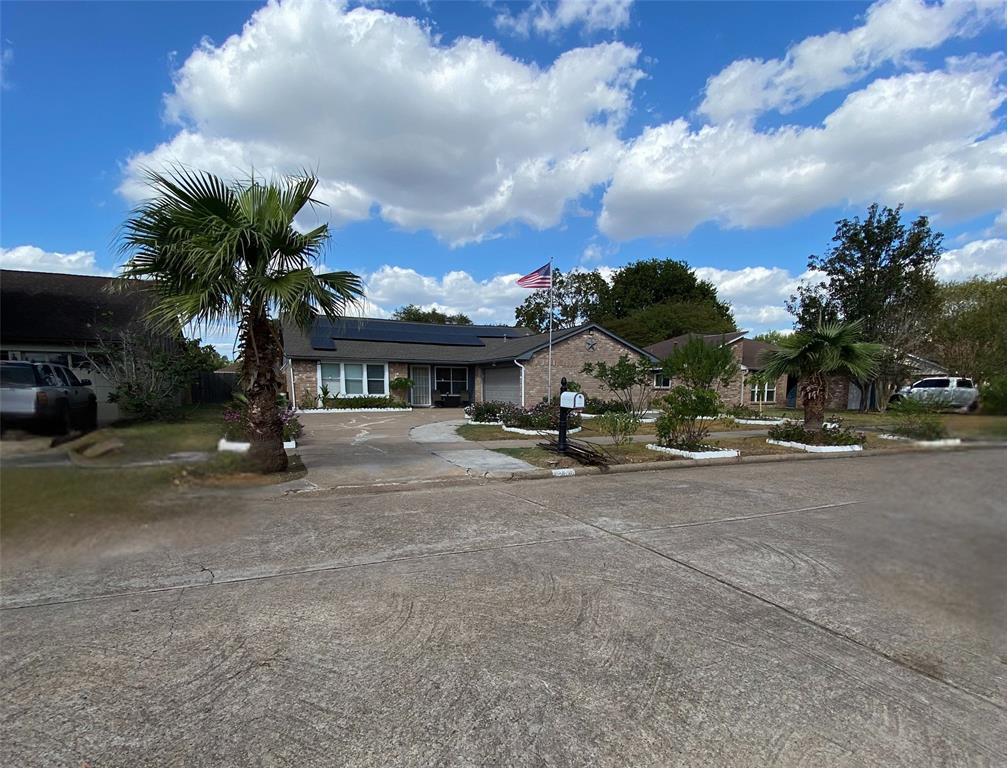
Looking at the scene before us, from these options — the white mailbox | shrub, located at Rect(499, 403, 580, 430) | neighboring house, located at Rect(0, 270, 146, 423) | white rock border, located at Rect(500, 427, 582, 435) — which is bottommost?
white rock border, located at Rect(500, 427, 582, 435)

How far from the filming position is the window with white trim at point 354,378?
22328 mm

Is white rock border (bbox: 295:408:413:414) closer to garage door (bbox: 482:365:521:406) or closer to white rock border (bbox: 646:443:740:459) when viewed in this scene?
garage door (bbox: 482:365:521:406)

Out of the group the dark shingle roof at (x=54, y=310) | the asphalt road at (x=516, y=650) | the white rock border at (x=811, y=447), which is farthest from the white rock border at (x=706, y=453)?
the dark shingle roof at (x=54, y=310)

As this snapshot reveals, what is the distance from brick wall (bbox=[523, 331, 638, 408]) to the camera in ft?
70.1

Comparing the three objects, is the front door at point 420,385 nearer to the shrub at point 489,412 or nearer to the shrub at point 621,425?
the shrub at point 489,412

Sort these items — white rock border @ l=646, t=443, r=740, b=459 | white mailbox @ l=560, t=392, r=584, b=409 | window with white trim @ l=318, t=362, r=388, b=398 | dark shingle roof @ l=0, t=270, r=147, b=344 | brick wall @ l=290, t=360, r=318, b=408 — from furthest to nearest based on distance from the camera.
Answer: window with white trim @ l=318, t=362, r=388, b=398
brick wall @ l=290, t=360, r=318, b=408
white rock border @ l=646, t=443, r=740, b=459
white mailbox @ l=560, t=392, r=584, b=409
dark shingle roof @ l=0, t=270, r=147, b=344

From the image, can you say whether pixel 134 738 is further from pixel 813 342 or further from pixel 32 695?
pixel 813 342

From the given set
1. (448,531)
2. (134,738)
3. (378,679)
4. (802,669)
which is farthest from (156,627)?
(802,669)

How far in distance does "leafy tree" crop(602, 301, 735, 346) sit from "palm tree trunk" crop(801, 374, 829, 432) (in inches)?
1356

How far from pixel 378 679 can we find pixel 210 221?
398cm

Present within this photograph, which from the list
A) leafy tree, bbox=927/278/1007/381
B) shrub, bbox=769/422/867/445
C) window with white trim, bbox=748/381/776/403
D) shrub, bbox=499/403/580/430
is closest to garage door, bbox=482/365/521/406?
shrub, bbox=499/403/580/430

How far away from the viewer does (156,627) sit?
2.88m

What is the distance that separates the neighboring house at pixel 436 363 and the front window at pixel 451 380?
0.04 metres

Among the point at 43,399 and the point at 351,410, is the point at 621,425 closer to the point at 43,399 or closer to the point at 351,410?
the point at 43,399
